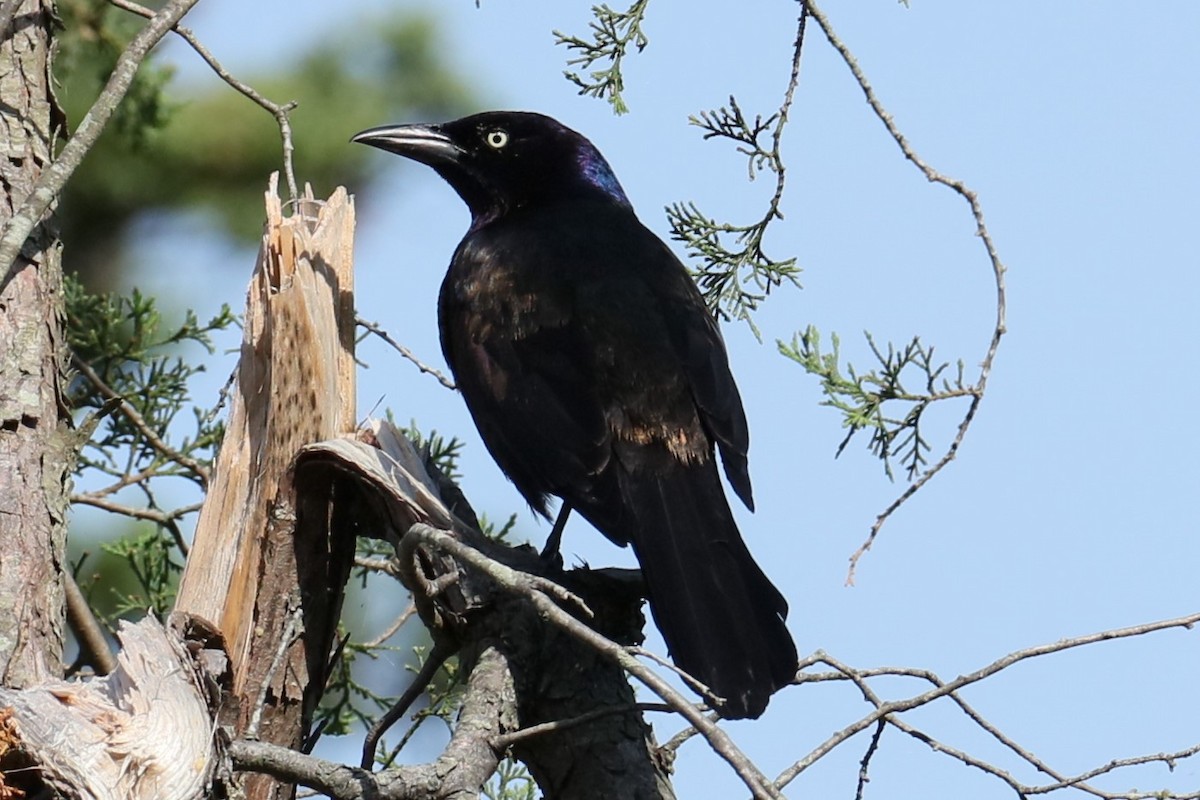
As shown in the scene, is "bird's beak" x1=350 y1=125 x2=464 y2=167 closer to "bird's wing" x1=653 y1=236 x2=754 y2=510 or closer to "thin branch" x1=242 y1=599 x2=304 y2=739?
"bird's wing" x1=653 y1=236 x2=754 y2=510

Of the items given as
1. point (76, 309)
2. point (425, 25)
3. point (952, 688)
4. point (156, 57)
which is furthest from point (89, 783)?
point (425, 25)

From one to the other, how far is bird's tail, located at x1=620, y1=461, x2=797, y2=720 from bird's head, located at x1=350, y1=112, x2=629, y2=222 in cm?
163

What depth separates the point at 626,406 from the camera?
443 cm

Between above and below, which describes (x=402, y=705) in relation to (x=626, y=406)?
below

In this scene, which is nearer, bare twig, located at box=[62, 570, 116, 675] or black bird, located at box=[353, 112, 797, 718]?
black bird, located at box=[353, 112, 797, 718]

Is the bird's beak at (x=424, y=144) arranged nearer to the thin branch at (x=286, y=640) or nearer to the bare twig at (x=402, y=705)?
the thin branch at (x=286, y=640)

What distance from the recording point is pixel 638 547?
4086 millimetres

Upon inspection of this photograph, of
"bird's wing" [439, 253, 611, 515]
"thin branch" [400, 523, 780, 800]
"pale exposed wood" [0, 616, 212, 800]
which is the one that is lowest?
"pale exposed wood" [0, 616, 212, 800]

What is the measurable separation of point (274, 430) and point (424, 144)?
1.79m

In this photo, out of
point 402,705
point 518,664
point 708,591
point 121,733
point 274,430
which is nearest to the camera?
point 121,733

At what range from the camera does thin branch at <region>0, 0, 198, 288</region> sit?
361 cm

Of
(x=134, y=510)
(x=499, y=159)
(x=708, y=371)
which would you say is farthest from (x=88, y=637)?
(x=499, y=159)

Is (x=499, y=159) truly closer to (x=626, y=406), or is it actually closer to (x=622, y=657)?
(x=626, y=406)

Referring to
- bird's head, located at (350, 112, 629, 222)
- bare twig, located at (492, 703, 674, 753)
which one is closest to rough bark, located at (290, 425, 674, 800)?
bare twig, located at (492, 703, 674, 753)
